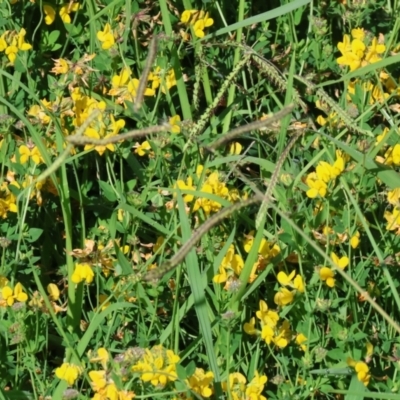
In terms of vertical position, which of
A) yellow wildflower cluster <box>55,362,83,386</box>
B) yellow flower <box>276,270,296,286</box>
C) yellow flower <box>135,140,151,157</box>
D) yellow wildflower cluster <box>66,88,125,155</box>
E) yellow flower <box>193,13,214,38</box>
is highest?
yellow flower <box>193,13,214,38</box>

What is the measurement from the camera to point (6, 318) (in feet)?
7.59

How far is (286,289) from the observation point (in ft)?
7.32

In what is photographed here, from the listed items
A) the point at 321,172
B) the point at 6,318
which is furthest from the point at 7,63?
the point at 321,172

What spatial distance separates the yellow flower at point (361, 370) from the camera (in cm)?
212

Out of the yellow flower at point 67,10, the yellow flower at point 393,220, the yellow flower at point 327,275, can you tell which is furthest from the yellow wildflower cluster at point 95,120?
the yellow flower at point 393,220

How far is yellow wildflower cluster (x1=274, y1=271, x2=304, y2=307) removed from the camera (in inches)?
86.4

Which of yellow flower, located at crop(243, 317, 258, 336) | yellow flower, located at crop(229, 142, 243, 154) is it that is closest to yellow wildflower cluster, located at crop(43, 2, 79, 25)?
yellow flower, located at crop(229, 142, 243, 154)

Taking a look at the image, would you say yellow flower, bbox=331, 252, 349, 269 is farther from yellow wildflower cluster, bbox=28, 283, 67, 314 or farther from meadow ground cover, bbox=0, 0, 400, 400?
yellow wildflower cluster, bbox=28, 283, 67, 314

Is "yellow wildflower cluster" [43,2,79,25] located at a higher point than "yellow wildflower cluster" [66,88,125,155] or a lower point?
higher

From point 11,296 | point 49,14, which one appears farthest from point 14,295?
point 49,14

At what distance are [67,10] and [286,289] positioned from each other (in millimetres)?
1192

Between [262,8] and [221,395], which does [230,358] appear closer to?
[221,395]

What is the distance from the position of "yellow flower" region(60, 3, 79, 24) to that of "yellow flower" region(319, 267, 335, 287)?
47.2 inches

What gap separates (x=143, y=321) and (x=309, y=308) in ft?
1.34
